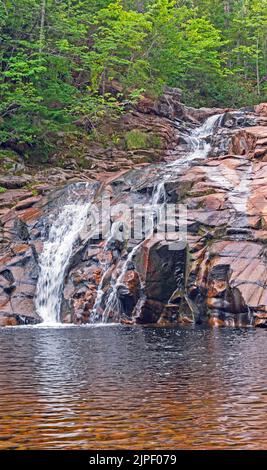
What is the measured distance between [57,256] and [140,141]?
16.0 m

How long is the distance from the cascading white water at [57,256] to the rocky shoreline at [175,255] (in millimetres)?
431

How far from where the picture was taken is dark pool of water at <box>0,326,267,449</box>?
9.30 metres

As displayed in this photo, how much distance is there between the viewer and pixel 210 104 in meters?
62.0

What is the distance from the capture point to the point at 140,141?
45969 mm

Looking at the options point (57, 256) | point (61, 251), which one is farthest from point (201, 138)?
point (57, 256)

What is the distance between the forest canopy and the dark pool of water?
25957mm

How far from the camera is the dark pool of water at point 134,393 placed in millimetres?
9297

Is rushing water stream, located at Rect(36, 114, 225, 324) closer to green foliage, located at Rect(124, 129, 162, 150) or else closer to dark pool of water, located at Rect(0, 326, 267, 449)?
green foliage, located at Rect(124, 129, 162, 150)

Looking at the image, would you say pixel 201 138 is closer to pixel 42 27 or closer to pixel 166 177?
pixel 166 177

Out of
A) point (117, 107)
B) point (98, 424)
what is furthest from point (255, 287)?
point (117, 107)

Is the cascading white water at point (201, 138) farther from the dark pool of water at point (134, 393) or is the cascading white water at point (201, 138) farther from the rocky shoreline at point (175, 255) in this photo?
the dark pool of water at point (134, 393)

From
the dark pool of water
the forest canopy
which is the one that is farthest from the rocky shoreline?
the forest canopy

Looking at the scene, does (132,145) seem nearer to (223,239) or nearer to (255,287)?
(223,239)
